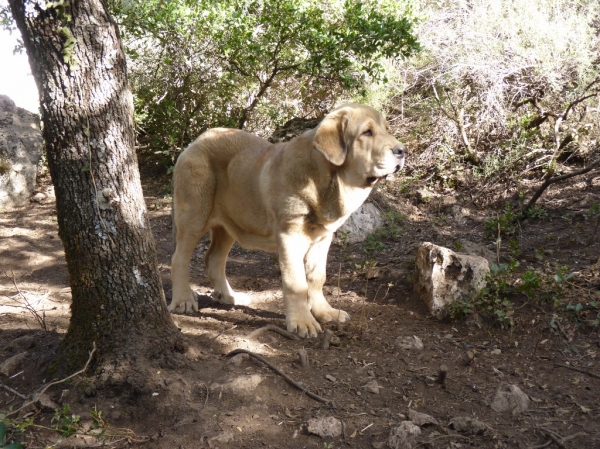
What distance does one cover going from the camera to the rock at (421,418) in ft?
11.0

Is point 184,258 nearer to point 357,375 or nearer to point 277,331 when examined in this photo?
point 277,331

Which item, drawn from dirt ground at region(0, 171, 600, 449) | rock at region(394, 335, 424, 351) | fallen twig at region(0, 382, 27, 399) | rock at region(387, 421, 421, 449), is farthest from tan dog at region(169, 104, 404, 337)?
fallen twig at region(0, 382, 27, 399)

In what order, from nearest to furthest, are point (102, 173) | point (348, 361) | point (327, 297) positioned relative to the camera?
1. point (102, 173)
2. point (348, 361)
3. point (327, 297)

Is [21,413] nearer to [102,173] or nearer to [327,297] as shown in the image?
[102,173]

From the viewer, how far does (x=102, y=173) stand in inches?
135

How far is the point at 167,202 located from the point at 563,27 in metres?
6.92

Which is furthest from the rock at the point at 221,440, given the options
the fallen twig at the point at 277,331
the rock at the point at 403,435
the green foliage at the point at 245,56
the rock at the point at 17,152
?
the rock at the point at 17,152

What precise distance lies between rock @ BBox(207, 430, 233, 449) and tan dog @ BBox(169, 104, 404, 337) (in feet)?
4.78

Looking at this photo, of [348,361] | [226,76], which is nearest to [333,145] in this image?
[348,361]

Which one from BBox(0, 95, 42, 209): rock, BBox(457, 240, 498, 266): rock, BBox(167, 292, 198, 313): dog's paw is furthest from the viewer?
BBox(0, 95, 42, 209): rock

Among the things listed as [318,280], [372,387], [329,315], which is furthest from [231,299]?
[372,387]

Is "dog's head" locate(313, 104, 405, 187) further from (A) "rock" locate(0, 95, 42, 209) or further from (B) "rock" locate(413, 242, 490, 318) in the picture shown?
(A) "rock" locate(0, 95, 42, 209)

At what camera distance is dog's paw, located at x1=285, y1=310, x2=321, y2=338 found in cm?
456

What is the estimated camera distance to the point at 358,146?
4512 mm
